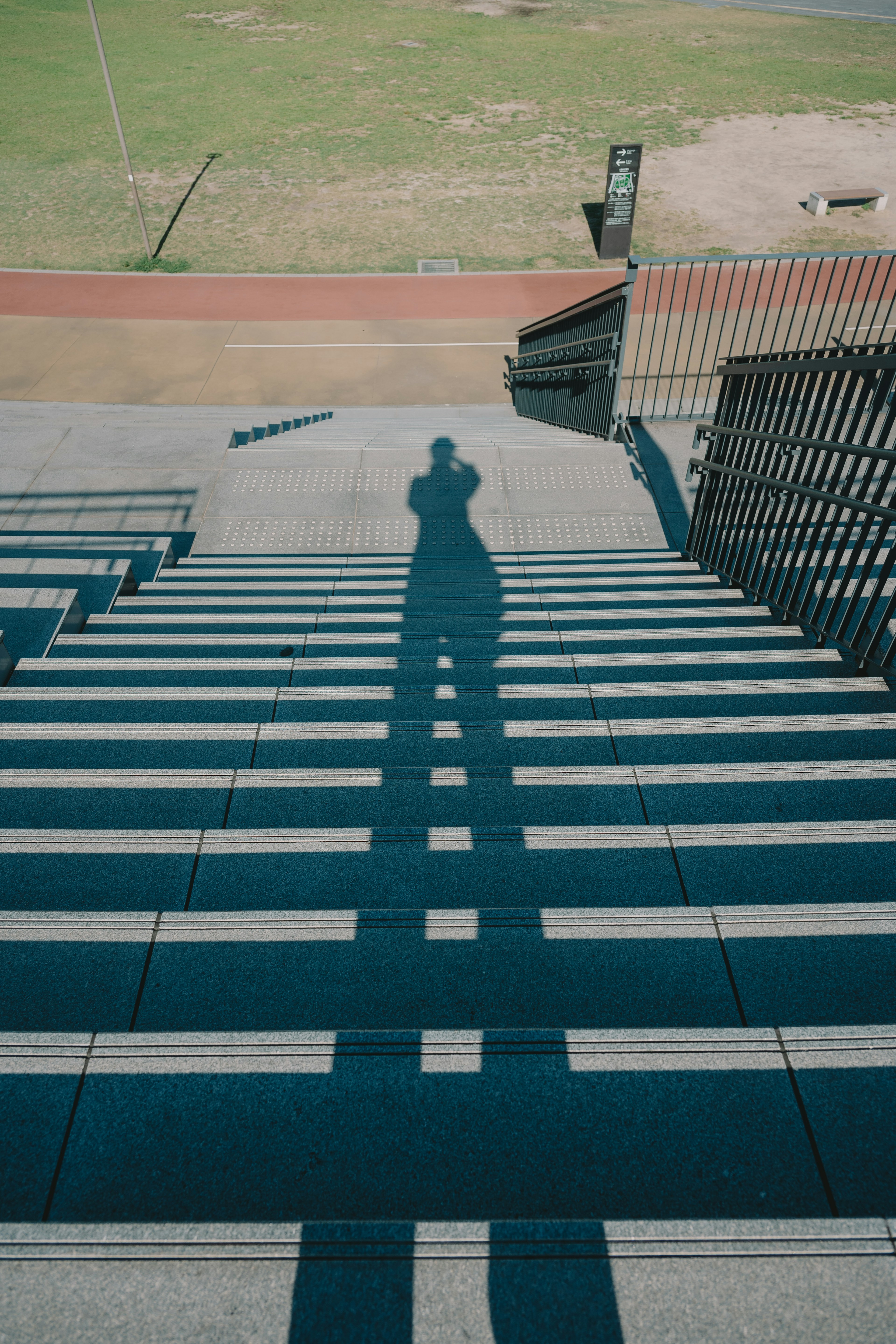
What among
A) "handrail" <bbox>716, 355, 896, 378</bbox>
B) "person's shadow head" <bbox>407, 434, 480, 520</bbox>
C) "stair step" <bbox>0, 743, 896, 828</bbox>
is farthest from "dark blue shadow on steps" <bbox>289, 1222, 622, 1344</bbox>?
"person's shadow head" <bbox>407, 434, 480, 520</bbox>

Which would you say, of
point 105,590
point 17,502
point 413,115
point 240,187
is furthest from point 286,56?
point 105,590

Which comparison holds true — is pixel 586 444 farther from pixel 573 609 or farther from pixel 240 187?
pixel 240 187

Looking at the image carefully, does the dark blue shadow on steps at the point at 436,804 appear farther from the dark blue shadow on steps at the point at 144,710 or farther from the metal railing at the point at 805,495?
the metal railing at the point at 805,495

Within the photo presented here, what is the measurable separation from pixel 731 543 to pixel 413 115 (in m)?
26.0

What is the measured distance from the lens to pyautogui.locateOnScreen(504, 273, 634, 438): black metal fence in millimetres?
7852

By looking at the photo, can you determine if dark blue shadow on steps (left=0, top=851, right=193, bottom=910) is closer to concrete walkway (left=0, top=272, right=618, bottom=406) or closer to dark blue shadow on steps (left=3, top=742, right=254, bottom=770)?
dark blue shadow on steps (left=3, top=742, right=254, bottom=770)

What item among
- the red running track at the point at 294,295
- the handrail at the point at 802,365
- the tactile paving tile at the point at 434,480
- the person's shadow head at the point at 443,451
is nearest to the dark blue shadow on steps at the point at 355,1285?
the handrail at the point at 802,365

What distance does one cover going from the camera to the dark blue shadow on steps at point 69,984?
2096 millimetres

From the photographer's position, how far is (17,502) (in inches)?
329

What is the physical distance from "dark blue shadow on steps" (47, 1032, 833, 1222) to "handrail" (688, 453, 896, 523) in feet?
8.81

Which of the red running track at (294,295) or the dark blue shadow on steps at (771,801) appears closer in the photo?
the dark blue shadow on steps at (771,801)

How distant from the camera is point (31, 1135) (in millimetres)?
1702

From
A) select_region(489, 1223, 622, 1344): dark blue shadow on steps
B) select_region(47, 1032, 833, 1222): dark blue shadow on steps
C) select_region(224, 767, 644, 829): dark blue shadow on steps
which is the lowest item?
select_region(224, 767, 644, 829): dark blue shadow on steps

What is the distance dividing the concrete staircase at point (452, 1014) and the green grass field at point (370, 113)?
16.6 metres
